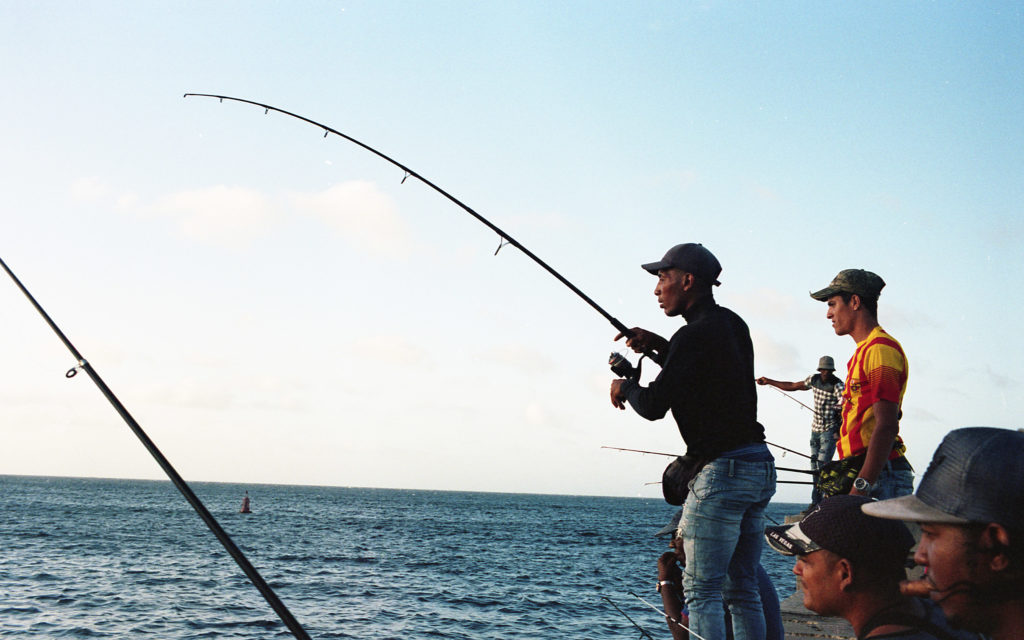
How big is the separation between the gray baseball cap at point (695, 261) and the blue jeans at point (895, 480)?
152cm

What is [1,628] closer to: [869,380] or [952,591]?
[869,380]

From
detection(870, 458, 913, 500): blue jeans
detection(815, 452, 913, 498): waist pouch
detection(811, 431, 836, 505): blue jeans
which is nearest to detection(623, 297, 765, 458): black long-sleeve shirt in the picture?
detection(815, 452, 913, 498): waist pouch

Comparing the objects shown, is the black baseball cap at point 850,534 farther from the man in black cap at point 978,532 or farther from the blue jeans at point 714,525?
the blue jeans at point 714,525

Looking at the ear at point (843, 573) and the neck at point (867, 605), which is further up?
the ear at point (843, 573)

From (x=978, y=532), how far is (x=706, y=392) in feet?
5.98

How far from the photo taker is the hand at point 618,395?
146 inches

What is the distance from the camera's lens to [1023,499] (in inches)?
65.0

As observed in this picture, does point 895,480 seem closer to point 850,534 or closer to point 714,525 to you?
point 714,525

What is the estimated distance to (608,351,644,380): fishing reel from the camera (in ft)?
12.9

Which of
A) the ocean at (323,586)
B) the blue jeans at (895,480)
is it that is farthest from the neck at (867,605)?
the ocean at (323,586)

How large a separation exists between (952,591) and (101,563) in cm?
3720

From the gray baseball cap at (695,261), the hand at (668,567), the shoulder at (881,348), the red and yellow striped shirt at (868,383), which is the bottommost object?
the hand at (668,567)

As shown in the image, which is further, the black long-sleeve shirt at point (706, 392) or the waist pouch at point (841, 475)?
the waist pouch at point (841, 475)

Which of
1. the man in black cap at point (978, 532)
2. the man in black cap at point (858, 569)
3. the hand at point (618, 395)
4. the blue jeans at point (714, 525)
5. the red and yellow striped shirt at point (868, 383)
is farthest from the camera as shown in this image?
the red and yellow striped shirt at point (868, 383)
